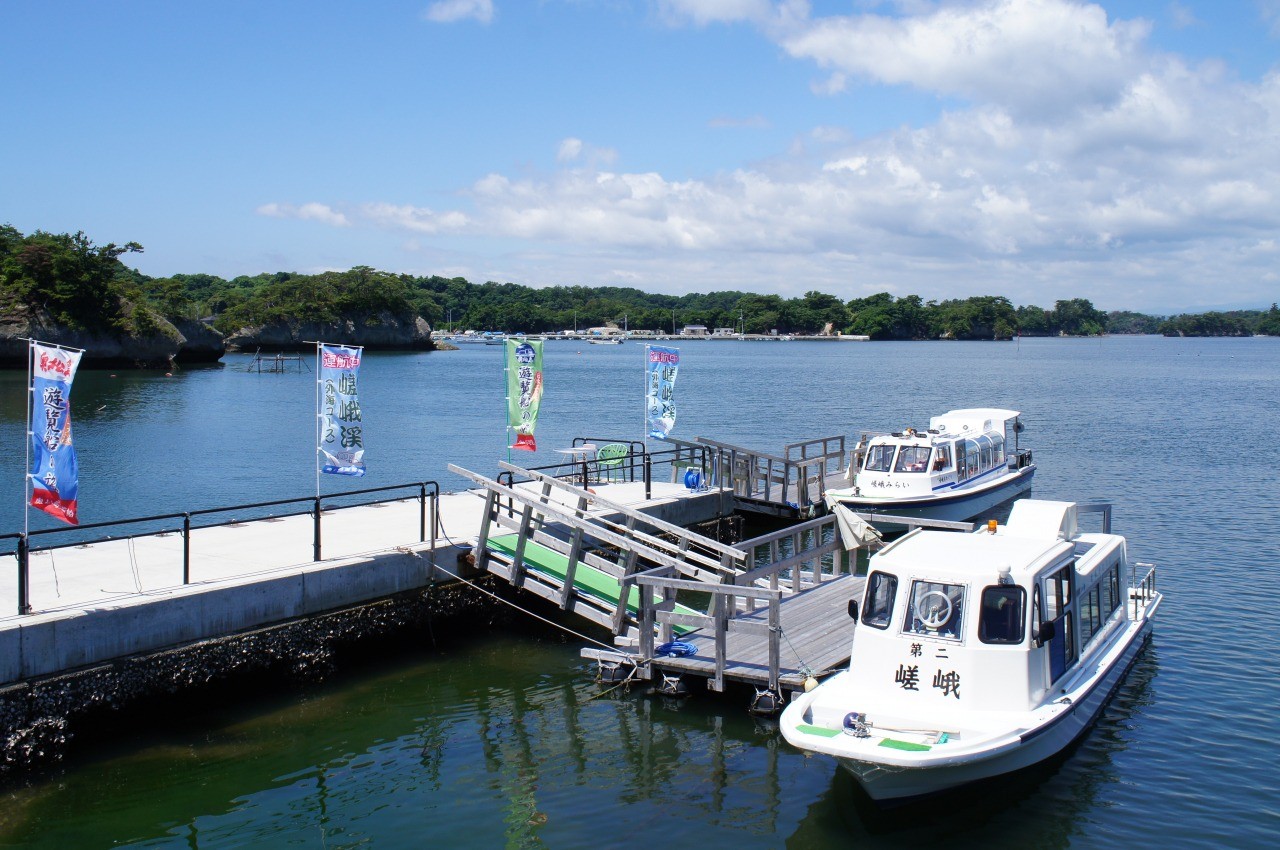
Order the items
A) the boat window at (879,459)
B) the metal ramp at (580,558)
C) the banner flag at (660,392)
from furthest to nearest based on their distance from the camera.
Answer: the boat window at (879,459)
the banner flag at (660,392)
the metal ramp at (580,558)

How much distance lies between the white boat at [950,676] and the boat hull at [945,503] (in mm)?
14148

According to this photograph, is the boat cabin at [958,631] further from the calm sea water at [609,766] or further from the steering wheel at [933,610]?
the calm sea water at [609,766]

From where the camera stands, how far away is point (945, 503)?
29.2m

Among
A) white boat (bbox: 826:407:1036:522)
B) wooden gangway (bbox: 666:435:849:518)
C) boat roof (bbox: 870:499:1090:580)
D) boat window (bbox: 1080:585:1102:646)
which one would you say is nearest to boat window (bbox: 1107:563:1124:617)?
boat window (bbox: 1080:585:1102:646)

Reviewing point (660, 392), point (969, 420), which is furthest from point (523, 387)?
point (969, 420)

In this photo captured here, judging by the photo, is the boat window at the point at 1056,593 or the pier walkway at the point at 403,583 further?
the pier walkway at the point at 403,583

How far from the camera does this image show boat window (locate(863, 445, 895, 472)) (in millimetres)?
29594

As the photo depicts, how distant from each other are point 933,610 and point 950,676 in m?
0.81

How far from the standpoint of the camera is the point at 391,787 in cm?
1349

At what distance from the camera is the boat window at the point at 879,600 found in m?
12.9

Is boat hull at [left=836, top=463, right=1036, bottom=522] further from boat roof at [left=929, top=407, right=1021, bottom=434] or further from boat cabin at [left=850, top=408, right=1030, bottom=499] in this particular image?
boat roof at [left=929, top=407, right=1021, bottom=434]

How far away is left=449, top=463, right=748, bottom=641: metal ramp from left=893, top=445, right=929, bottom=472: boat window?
35.3ft

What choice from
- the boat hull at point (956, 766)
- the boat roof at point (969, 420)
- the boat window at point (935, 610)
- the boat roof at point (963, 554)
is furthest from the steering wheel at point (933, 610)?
the boat roof at point (969, 420)

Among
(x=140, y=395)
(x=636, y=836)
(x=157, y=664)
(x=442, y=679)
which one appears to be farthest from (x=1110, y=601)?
(x=140, y=395)
